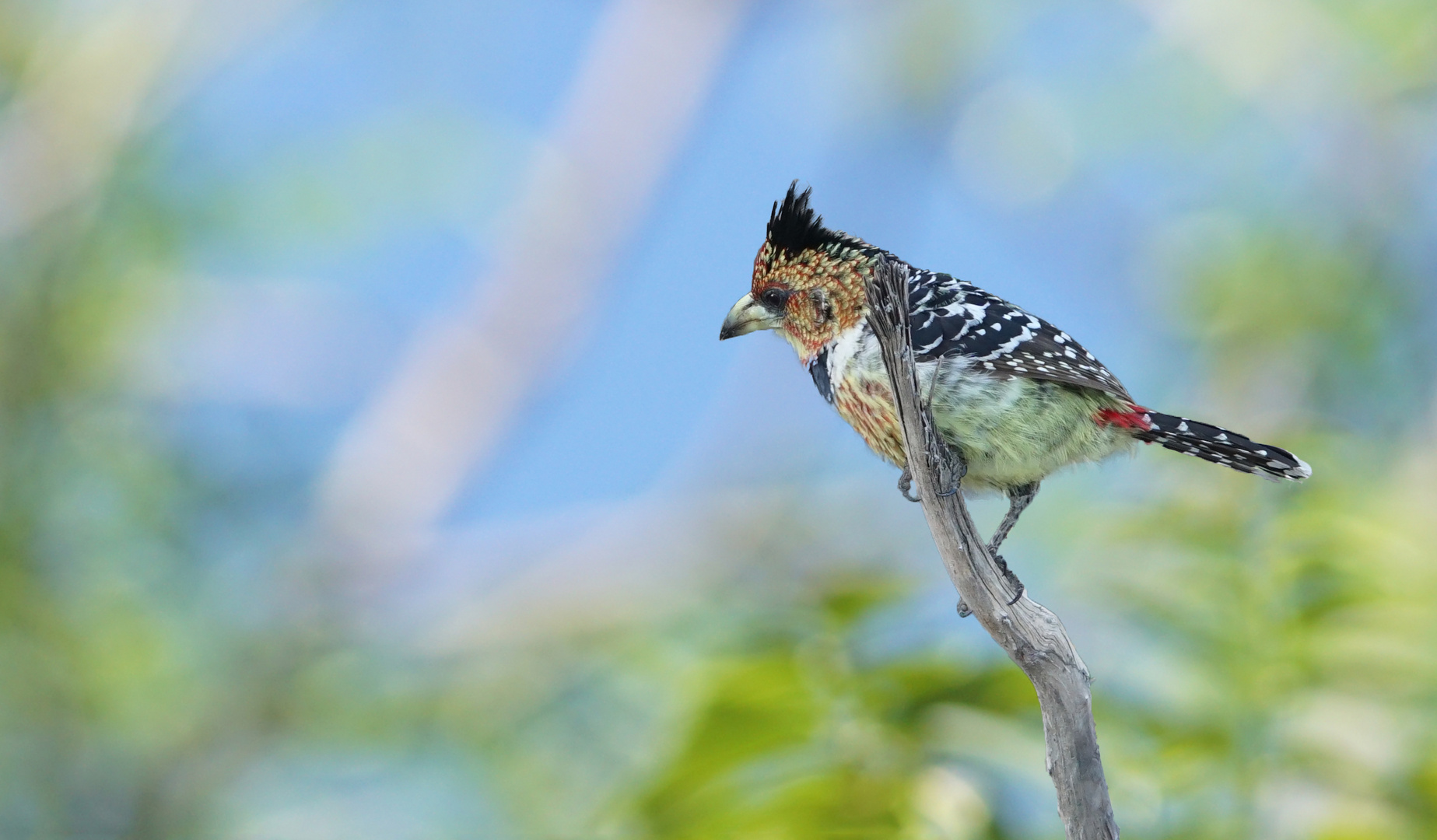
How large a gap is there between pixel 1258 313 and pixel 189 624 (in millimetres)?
6452

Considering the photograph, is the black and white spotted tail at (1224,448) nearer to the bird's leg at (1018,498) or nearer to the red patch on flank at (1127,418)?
the red patch on flank at (1127,418)

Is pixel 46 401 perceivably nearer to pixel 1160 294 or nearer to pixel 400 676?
pixel 400 676

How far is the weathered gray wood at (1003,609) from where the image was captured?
2074 mm

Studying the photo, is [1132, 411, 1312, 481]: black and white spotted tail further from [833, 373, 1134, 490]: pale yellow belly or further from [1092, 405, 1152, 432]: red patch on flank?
[833, 373, 1134, 490]: pale yellow belly

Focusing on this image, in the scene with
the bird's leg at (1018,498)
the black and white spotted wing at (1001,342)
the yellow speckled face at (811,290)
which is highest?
the yellow speckled face at (811,290)

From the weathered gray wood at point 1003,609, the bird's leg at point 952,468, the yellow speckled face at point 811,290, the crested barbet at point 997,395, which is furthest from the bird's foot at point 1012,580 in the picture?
the yellow speckled face at point 811,290

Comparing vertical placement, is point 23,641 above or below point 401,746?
above

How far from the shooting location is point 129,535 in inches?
288

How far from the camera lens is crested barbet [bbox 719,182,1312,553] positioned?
2816mm

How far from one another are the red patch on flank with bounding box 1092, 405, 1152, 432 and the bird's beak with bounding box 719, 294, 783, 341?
0.93m

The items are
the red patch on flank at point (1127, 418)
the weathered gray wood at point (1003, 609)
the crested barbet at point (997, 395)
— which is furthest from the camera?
the red patch on flank at point (1127, 418)

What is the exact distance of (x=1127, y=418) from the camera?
9.63 ft

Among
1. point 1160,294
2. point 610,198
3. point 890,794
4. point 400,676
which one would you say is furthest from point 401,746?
point 1160,294

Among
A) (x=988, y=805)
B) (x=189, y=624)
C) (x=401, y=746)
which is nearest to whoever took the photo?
(x=988, y=805)
